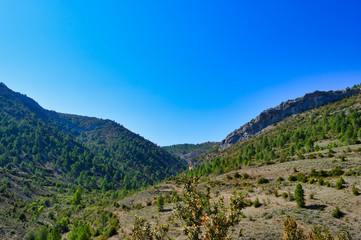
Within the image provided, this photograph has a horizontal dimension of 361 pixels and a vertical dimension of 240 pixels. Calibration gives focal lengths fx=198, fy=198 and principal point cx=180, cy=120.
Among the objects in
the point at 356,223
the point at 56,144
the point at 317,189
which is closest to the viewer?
the point at 356,223

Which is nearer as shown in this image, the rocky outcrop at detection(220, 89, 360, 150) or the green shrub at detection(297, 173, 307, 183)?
the green shrub at detection(297, 173, 307, 183)

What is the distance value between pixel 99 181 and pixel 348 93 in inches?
7297

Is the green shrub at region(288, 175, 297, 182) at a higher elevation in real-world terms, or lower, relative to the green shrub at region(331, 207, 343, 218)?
higher

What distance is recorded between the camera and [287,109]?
517ft

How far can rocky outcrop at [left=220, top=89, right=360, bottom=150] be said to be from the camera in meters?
144

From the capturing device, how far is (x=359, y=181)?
100 feet

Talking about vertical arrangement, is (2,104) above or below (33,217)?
above

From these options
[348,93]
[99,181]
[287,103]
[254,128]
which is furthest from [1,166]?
[348,93]

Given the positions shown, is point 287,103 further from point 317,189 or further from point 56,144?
point 56,144

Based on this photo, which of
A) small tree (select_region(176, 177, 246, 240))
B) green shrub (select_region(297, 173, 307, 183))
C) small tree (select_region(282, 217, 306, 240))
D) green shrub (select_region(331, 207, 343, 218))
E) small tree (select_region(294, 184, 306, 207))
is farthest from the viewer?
green shrub (select_region(297, 173, 307, 183))

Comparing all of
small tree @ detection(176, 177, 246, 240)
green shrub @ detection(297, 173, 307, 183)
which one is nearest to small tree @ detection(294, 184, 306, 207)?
green shrub @ detection(297, 173, 307, 183)

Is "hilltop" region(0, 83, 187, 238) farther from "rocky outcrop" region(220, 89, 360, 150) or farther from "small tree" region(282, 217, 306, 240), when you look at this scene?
"rocky outcrop" region(220, 89, 360, 150)

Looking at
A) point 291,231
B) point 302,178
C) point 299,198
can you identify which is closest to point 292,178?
point 302,178

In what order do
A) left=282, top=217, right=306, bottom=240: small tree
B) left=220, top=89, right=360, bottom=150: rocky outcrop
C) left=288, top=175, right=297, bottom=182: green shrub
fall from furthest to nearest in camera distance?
left=220, top=89, right=360, bottom=150: rocky outcrop, left=288, top=175, right=297, bottom=182: green shrub, left=282, top=217, right=306, bottom=240: small tree
